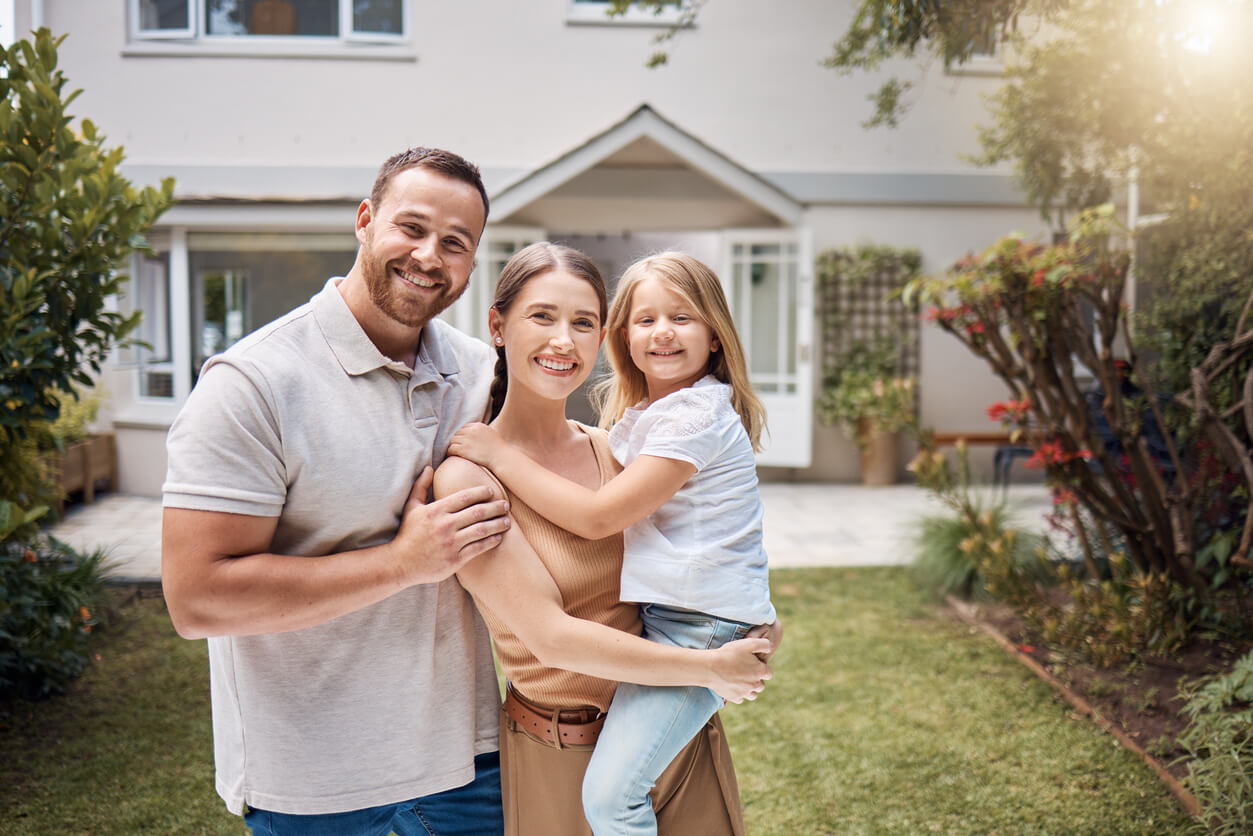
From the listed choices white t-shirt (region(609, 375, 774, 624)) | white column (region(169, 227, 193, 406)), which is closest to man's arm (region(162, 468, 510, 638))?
white t-shirt (region(609, 375, 774, 624))

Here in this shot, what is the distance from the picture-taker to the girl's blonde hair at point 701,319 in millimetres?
2041

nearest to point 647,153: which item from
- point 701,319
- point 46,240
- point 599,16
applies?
point 599,16

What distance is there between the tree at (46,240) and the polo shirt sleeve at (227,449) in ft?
7.30

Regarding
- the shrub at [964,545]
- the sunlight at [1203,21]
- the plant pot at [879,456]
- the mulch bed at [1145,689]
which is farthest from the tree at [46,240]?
the plant pot at [879,456]

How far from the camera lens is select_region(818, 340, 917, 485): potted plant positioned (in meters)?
9.52

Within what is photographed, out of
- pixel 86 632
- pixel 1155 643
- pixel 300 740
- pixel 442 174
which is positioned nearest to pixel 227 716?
pixel 300 740

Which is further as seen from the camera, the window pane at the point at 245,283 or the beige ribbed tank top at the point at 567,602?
the window pane at the point at 245,283

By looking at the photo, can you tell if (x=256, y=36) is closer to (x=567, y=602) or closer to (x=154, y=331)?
(x=154, y=331)

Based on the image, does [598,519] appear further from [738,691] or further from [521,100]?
[521,100]

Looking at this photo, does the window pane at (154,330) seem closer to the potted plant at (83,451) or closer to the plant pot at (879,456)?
the potted plant at (83,451)

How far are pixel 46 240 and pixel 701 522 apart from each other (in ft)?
10.2

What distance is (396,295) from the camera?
1625 millimetres

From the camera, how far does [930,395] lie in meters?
9.88

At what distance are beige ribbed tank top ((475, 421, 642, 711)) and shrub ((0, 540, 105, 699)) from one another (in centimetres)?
295
